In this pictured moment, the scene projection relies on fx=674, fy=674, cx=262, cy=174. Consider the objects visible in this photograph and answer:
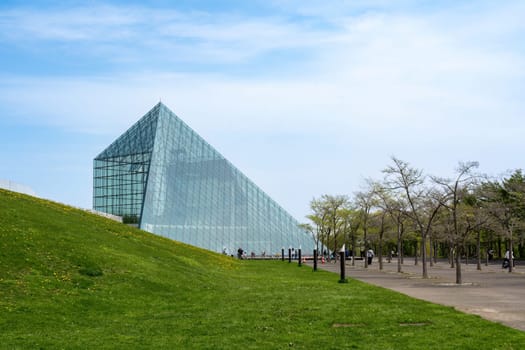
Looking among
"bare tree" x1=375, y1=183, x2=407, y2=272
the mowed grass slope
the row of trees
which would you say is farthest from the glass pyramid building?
the mowed grass slope

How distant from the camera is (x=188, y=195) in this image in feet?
289

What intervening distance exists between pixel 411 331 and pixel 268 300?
719cm

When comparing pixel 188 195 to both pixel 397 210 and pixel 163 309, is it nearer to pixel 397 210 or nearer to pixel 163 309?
pixel 397 210

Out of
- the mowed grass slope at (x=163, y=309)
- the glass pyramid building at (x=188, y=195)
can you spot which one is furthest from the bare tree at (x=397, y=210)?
the glass pyramid building at (x=188, y=195)

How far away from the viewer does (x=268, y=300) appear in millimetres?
19969

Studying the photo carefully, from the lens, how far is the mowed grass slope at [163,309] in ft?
40.7

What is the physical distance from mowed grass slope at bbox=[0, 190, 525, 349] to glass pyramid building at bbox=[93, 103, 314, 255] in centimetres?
5702

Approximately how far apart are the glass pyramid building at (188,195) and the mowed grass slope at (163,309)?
187 feet

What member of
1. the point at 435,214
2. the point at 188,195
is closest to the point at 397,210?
the point at 435,214

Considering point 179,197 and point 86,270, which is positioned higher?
point 179,197

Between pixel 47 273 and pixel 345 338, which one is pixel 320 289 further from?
pixel 345 338

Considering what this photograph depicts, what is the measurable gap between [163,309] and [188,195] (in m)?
70.8

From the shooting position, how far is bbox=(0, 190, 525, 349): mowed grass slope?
12.4 metres

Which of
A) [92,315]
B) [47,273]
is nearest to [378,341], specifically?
[92,315]
